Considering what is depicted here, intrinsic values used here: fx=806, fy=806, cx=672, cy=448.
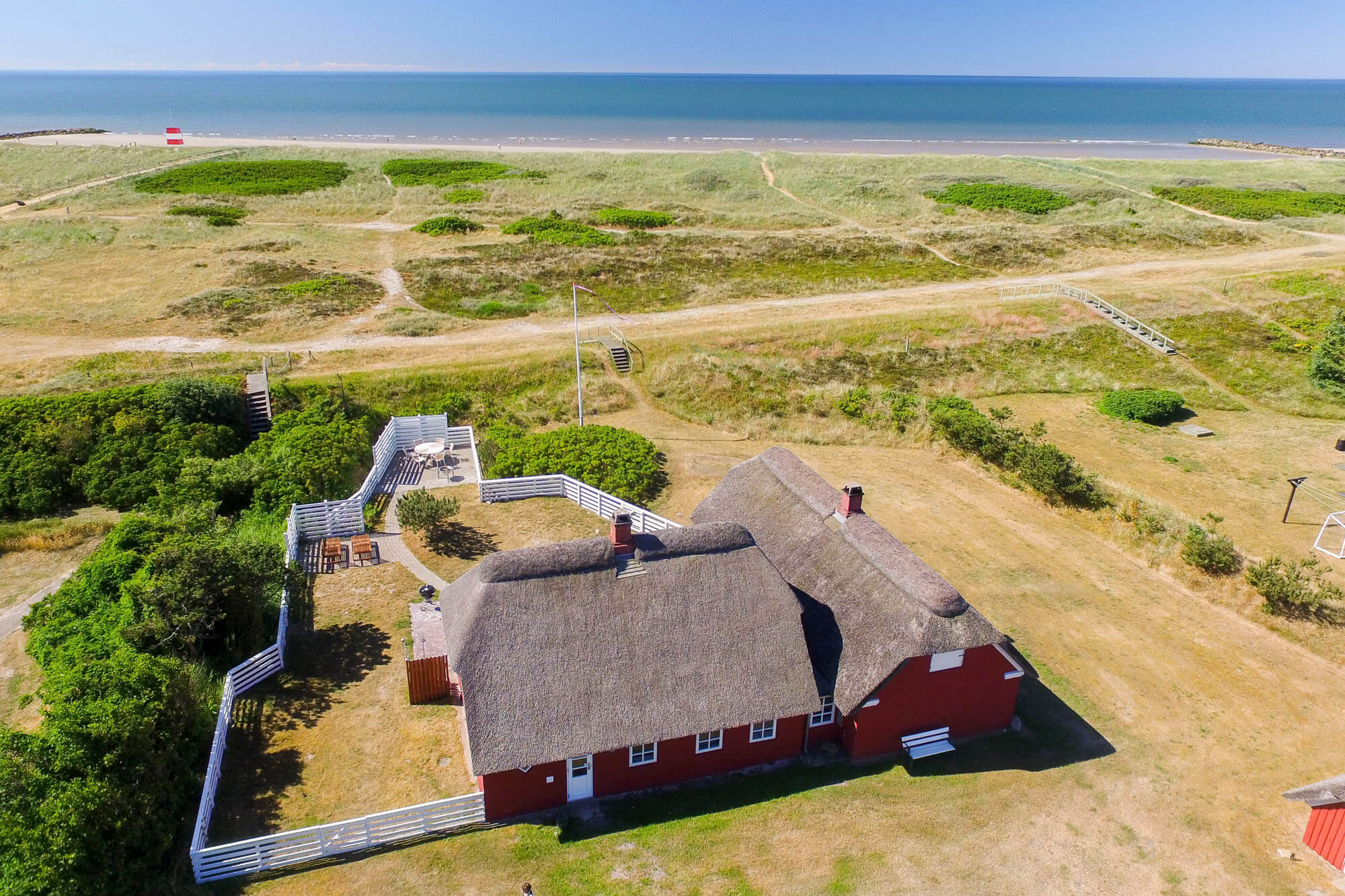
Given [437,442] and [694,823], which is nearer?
[694,823]

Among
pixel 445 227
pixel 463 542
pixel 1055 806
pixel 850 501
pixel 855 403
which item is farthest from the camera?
pixel 445 227

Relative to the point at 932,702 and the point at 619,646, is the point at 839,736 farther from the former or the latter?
the point at 619,646

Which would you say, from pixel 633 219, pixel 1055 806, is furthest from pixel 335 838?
pixel 633 219

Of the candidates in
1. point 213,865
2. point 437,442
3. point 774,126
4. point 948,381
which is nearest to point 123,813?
point 213,865

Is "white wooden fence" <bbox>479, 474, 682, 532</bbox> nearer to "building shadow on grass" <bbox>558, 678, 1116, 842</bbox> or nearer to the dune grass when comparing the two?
"building shadow on grass" <bbox>558, 678, 1116, 842</bbox>

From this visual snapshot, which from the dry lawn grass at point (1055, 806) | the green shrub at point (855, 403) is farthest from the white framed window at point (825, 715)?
the green shrub at point (855, 403)

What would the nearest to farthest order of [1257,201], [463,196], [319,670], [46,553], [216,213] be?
[319,670] < [46,553] < [216,213] < [1257,201] < [463,196]

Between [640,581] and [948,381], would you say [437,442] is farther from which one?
[948,381]
